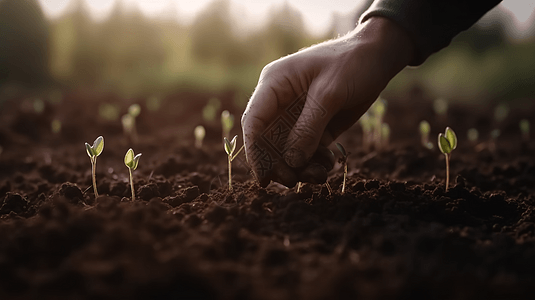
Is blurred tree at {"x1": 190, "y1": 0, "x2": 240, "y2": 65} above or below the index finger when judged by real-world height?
above

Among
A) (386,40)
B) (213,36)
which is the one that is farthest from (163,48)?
(386,40)

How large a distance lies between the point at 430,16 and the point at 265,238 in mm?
1638

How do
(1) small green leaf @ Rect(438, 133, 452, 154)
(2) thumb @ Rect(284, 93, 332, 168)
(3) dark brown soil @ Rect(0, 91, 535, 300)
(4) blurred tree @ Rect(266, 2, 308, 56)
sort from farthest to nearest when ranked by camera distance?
1. (4) blurred tree @ Rect(266, 2, 308, 56)
2. (1) small green leaf @ Rect(438, 133, 452, 154)
3. (2) thumb @ Rect(284, 93, 332, 168)
4. (3) dark brown soil @ Rect(0, 91, 535, 300)

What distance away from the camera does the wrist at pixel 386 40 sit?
80.8 inches

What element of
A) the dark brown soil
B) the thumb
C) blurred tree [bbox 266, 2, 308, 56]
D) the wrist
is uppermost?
blurred tree [bbox 266, 2, 308, 56]

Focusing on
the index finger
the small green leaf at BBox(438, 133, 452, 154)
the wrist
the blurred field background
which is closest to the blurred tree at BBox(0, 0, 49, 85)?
the blurred field background

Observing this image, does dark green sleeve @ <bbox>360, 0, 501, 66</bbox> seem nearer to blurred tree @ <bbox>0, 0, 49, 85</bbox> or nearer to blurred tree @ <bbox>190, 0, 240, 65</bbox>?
blurred tree @ <bbox>190, 0, 240, 65</bbox>

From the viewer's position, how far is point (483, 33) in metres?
9.77

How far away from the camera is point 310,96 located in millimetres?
1909

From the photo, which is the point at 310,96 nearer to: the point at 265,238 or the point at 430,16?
the point at 265,238

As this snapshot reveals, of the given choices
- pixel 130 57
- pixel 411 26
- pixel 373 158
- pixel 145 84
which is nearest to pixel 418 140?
pixel 373 158

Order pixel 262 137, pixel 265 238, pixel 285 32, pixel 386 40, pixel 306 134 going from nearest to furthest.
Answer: pixel 265 238, pixel 306 134, pixel 262 137, pixel 386 40, pixel 285 32

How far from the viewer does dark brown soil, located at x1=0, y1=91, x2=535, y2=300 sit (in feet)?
3.42

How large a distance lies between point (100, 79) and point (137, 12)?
81.6 inches
